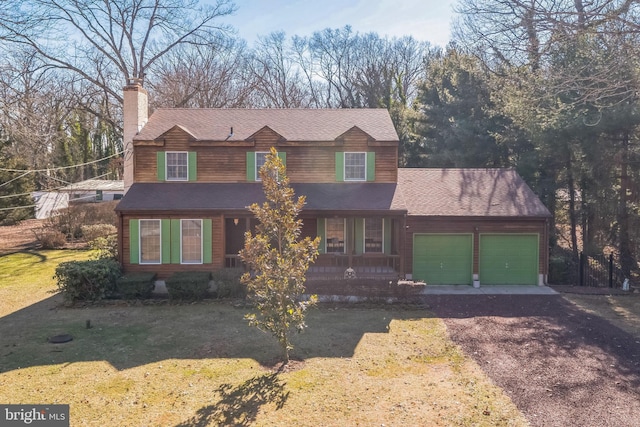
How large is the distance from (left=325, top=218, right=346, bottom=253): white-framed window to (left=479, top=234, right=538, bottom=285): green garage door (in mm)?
5304

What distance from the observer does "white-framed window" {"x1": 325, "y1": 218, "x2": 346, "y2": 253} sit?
15.8 m

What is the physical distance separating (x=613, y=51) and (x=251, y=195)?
490 inches

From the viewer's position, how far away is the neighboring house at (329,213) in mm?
14789

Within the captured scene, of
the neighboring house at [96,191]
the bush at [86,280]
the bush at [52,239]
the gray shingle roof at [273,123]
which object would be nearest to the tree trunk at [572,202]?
the gray shingle roof at [273,123]

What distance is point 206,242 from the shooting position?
1483cm

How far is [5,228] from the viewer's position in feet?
94.6

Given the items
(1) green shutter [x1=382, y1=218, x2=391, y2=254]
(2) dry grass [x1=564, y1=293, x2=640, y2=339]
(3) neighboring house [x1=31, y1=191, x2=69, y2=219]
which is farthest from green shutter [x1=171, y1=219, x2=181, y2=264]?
(3) neighboring house [x1=31, y1=191, x2=69, y2=219]

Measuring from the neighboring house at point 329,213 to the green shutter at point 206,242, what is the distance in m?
0.04

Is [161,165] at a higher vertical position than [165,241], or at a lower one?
higher

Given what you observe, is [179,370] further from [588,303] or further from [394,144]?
[588,303]

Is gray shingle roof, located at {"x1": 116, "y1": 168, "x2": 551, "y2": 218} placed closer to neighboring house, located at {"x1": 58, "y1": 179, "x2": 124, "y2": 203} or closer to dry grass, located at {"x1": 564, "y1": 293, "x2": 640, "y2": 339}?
dry grass, located at {"x1": 564, "y1": 293, "x2": 640, "y2": 339}

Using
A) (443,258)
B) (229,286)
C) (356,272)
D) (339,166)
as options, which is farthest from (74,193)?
(443,258)

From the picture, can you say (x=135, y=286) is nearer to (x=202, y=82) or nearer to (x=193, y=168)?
(x=193, y=168)

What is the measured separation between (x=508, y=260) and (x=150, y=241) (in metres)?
13.3
